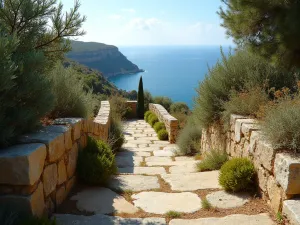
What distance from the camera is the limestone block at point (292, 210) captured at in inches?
85.7

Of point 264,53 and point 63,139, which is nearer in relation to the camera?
point 63,139

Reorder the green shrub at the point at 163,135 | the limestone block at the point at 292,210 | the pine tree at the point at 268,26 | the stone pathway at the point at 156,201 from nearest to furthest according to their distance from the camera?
1. the limestone block at the point at 292,210
2. the stone pathway at the point at 156,201
3. the pine tree at the point at 268,26
4. the green shrub at the point at 163,135

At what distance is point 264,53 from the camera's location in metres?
4.17

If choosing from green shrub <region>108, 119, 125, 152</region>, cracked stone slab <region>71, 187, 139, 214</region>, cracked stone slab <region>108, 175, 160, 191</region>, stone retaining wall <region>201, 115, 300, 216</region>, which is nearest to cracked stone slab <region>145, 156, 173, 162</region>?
green shrub <region>108, 119, 125, 152</region>

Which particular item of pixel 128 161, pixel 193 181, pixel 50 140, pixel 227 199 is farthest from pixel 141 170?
pixel 50 140

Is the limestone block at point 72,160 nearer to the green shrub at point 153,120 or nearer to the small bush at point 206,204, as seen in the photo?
the small bush at point 206,204

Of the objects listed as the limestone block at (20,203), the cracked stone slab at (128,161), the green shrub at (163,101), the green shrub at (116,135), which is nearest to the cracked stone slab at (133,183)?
the limestone block at (20,203)

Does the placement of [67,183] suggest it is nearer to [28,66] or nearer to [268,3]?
[28,66]

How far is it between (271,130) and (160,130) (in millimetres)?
6904

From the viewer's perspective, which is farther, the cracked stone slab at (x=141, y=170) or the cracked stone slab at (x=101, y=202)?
the cracked stone slab at (x=141, y=170)

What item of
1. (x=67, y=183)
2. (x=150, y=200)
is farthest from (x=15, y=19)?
(x=150, y=200)

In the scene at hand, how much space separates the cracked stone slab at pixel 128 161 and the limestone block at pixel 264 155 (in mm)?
2790

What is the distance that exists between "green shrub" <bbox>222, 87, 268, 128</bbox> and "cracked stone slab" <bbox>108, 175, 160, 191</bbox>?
143 cm

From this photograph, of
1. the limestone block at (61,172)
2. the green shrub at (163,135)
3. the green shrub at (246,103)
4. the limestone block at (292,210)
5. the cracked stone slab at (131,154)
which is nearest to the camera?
the limestone block at (292,210)
